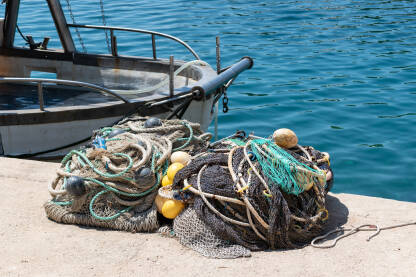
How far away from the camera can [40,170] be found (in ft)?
17.8

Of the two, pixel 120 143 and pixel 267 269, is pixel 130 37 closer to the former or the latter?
pixel 120 143

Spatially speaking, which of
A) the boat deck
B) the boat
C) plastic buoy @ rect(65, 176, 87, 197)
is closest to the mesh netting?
plastic buoy @ rect(65, 176, 87, 197)

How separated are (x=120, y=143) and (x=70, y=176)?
50 cm

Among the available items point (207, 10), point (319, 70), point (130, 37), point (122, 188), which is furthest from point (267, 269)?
point (207, 10)

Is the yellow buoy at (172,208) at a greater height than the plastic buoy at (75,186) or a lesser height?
lesser

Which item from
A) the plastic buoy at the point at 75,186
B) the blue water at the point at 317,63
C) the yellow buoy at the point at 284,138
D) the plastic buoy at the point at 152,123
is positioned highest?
the yellow buoy at the point at 284,138

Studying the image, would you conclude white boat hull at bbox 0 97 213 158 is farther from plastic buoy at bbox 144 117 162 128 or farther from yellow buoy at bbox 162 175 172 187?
yellow buoy at bbox 162 175 172 187

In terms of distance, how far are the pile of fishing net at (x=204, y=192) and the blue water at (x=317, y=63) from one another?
2.78m

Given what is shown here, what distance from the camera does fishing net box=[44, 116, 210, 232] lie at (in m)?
4.20

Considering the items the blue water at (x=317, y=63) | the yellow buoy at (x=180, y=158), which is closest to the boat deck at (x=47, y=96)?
the blue water at (x=317, y=63)

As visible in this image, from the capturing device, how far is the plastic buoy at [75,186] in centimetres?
414

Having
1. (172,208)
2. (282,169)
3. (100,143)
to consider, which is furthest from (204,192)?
(100,143)

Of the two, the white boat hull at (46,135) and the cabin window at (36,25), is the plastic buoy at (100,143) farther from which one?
the cabin window at (36,25)

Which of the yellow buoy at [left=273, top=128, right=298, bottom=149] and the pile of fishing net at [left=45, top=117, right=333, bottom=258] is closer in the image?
the pile of fishing net at [left=45, top=117, right=333, bottom=258]
